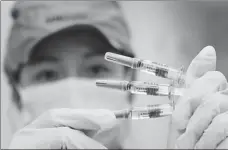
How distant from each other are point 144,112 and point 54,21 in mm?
523

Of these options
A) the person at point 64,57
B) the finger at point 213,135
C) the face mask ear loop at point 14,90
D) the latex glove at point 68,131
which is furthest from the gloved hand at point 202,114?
the face mask ear loop at point 14,90

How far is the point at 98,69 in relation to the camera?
1149 mm

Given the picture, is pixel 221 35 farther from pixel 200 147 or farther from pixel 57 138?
pixel 57 138

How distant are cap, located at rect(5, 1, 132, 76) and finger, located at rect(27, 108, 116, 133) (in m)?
0.37

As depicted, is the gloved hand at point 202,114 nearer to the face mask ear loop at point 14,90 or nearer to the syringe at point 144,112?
the syringe at point 144,112

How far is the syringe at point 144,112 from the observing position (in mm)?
829

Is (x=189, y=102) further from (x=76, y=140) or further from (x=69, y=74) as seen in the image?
(x=69, y=74)

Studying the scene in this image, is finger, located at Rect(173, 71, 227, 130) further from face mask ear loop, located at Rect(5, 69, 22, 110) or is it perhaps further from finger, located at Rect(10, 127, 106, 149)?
face mask ear loop, located at Rect(5, 69, 22, 110)

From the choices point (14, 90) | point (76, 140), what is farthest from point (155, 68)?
point (14, 90)

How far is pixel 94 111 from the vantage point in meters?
0.86

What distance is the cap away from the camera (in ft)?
3.71

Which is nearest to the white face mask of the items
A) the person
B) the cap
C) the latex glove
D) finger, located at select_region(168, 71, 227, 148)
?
the person

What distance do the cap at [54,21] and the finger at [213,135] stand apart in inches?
19.7

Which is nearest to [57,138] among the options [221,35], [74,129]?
[74,129]
